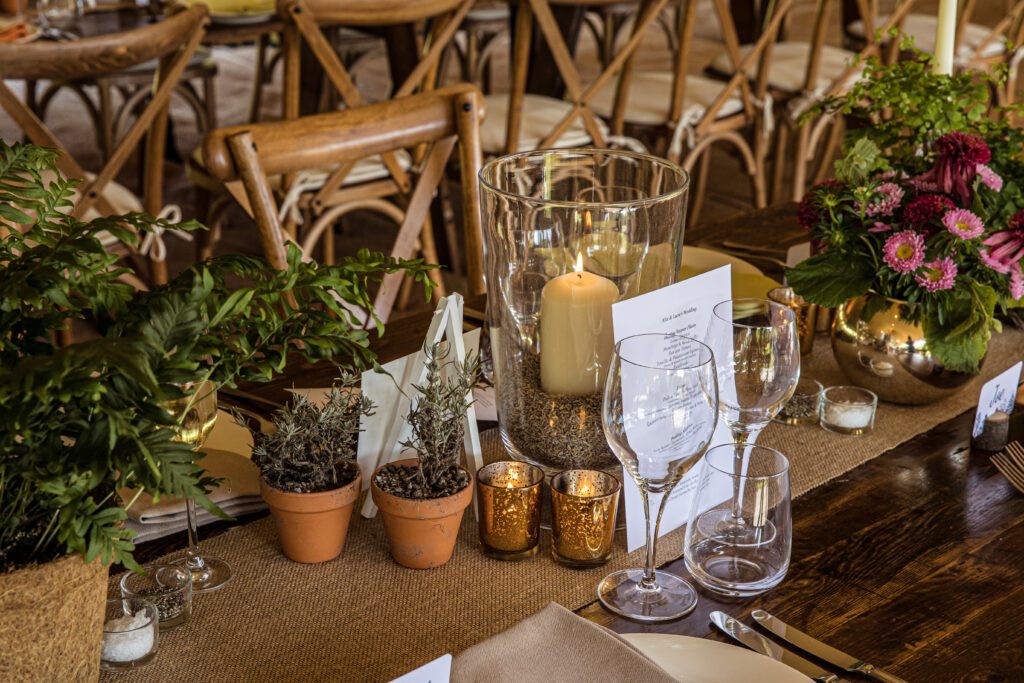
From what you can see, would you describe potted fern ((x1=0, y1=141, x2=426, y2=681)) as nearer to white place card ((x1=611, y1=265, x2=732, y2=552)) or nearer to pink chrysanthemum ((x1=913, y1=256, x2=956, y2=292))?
white place card ((x1=611, y1=265, x2=732, y2=552))

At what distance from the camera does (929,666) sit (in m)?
0.78

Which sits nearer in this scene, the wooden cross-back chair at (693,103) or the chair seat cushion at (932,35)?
the wooden cross-back chair at (693,103)

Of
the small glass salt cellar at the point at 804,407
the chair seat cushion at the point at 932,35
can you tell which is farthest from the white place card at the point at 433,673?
the chair seat cushion at the point at 932,35

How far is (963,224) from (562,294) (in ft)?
1.42

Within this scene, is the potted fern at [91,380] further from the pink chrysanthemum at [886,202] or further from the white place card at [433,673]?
the pink chrysanthemum at [886,202]

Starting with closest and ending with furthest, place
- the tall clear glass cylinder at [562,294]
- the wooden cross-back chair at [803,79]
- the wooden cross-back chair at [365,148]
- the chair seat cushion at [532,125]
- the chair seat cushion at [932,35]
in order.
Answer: the tall clear glass cylinder at [562,294], the wooden cross-back chair at [365,148], the chair seat cushion at [532,125], the wooden cross-back chair at [803,79], the chair seat cushion at [932,35]

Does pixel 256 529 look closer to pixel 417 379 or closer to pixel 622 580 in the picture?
pixel 417 379

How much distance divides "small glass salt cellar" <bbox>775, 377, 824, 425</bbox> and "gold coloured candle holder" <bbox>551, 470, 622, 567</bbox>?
34 centimetres

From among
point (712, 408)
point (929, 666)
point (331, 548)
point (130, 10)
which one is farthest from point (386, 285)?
Answer: point (130, 10)

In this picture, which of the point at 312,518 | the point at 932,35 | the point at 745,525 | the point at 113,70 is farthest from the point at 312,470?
the point at 932,35

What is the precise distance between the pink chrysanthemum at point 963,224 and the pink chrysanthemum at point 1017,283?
0.20 feet

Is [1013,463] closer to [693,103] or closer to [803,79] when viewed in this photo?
[693,103]

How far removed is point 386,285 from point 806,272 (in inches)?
25.8

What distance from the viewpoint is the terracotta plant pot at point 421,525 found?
33.6 inches
